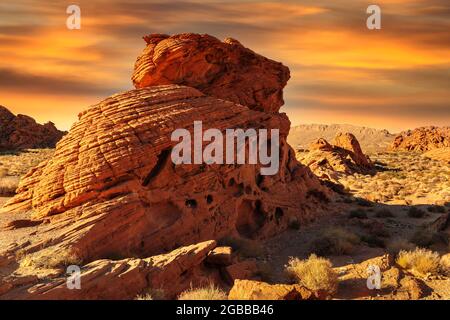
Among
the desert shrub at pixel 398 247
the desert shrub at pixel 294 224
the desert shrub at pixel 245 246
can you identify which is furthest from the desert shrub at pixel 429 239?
the desert shrub at pixel 245 246

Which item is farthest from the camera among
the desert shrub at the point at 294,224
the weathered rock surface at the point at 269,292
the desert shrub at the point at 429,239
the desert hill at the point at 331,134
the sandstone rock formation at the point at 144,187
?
the desert hill at the point at 331,134

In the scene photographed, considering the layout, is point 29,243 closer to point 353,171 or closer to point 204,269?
point 204,269

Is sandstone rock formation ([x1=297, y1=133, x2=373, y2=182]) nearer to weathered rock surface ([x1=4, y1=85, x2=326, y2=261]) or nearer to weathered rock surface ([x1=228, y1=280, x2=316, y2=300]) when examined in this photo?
weathered rock surface ([x1=4, y1=85, x2=326, y2=261])

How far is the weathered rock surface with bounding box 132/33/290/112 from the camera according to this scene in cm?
1823

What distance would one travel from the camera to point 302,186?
1986cm

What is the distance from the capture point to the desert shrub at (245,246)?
45.4 feet

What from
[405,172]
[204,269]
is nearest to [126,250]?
[204,269]

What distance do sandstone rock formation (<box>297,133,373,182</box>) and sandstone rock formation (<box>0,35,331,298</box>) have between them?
18.1 m

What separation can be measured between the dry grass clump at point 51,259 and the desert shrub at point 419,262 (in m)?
9.00

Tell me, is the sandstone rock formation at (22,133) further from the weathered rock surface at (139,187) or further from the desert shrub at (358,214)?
the desert shrub at (358,214)

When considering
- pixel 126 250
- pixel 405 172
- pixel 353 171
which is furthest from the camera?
pixel 405 172

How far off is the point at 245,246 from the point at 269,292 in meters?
5.58

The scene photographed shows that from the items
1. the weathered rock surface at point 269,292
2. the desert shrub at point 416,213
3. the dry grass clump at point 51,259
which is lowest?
the desert shrub at point 416,213

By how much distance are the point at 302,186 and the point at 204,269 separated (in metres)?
9.30
